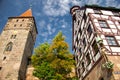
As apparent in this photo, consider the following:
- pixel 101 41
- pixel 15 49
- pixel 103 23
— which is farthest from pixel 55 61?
pixel 15 49

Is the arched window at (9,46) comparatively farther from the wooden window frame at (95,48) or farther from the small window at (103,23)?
the small window at (103,23)

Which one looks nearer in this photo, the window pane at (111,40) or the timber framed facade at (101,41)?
the timber framed facade at (101,41)

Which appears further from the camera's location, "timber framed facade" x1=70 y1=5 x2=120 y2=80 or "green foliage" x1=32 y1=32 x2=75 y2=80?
"green foliage" x1=32 y1=32 x2=75 y2=80

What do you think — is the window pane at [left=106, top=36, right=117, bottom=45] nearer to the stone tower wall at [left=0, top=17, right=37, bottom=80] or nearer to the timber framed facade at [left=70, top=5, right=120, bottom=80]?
the timber framed facade at [left=70, top=5, right=120, bottom=80]

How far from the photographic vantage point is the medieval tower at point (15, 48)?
2205cm

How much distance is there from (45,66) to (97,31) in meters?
8.06

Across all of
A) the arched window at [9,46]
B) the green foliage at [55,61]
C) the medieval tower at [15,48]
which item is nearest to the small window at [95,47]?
the green foliage at [55,61]

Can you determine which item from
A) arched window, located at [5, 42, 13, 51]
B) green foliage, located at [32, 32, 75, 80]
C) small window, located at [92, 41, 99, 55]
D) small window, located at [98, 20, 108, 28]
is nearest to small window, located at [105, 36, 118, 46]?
small window, located at [92, 41, 99, 55]

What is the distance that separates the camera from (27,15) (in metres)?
Answer: 33.6

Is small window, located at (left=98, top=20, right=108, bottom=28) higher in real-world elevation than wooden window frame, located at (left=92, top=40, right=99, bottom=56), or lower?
higher

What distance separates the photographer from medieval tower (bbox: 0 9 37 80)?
72.3 feet

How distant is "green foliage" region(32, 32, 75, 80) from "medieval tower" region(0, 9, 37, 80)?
4.54m

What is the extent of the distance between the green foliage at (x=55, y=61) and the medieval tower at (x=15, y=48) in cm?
454

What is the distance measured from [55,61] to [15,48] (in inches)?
449
